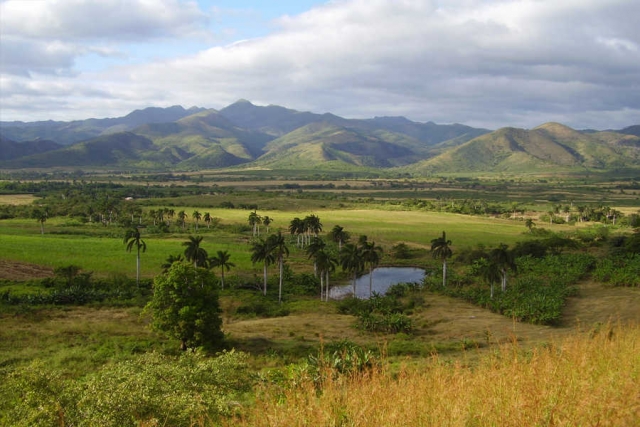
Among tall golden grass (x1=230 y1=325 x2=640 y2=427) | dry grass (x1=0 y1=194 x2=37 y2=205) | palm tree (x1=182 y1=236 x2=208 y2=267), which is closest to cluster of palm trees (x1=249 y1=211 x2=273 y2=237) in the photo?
palm tree (x1=182 y1=236 x2=208 y2=267)

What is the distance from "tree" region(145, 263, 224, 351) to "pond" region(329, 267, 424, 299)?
30.4m

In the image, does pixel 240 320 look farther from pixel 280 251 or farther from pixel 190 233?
pixel 190 233

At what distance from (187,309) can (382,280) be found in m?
45.3

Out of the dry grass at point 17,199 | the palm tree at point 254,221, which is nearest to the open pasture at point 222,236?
the palm tree at point 254,221

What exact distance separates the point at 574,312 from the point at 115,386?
48831 mm

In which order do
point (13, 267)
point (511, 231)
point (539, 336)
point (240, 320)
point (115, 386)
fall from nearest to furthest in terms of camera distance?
1. point (115, 386)
2. point (539, 336)
3. point (240, 320)
4. point (13, 267)
5. point (511, 231)

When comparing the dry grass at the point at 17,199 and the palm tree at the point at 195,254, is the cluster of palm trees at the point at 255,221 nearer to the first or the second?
the palm tree at the point at 195,254

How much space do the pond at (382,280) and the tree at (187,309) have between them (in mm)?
30402

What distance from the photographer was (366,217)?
477 feet

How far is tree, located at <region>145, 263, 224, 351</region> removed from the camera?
1361 inches

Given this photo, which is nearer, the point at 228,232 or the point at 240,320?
the point at 240,320

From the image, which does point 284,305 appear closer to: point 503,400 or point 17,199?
point 503,400

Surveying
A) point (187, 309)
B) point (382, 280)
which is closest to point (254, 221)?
point (382, 280)

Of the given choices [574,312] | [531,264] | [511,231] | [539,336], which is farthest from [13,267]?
[511,231]
